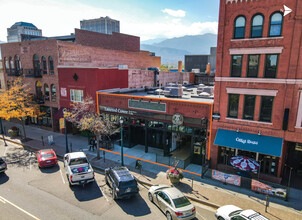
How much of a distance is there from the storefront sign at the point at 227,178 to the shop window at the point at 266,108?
5417mm

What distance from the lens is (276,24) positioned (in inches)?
631

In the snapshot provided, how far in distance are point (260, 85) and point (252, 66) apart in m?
1.79

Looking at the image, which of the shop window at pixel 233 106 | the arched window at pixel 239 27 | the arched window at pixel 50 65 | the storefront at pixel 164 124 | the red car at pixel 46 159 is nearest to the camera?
the arched window at pixel 239 27

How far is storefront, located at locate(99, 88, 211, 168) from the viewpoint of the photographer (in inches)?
794

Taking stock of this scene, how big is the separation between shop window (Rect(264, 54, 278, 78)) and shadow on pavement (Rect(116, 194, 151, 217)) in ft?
45.9

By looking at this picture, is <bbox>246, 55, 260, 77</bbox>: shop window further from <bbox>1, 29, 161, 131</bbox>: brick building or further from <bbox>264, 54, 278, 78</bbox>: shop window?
<bbox>1, 29, 161, 131</bbox>: brick building

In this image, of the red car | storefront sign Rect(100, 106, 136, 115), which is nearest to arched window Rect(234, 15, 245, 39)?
storefront sign Rect(100, 106, 136, 115)

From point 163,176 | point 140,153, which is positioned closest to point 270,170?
point 163,176

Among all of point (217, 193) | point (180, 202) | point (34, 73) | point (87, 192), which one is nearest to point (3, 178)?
point (87, 192)

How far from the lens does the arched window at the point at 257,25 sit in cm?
1659

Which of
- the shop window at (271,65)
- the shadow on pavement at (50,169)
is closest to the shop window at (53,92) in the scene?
the shadow on pavement at (50,169)

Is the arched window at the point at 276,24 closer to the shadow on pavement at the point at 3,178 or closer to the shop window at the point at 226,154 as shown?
the shop window at the point at 226,154

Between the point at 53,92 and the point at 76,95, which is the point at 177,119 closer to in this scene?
the point at 76,95

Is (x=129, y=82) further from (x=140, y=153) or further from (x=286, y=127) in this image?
(x=286, y=127)
